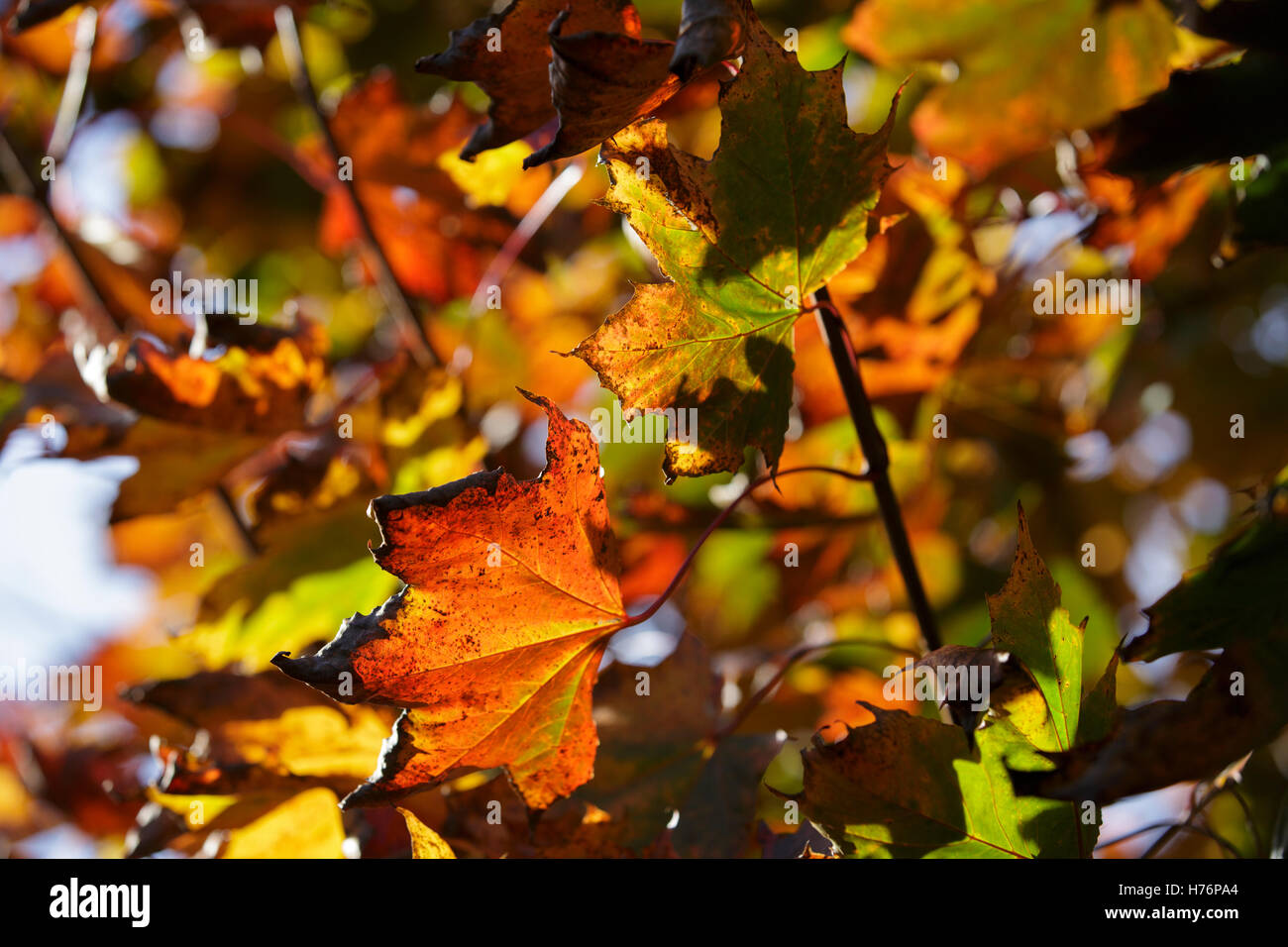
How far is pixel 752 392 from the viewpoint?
0.63 m

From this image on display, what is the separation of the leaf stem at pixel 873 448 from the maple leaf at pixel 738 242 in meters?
0.05

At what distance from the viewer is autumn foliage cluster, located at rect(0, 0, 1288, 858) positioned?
0.59m

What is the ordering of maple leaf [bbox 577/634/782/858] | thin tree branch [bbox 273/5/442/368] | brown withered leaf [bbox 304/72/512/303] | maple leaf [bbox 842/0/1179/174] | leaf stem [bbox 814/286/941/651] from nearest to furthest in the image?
1. leaf stem [bbox 814/286/941/651]
2. maple leaf [bbox 577/634/782/858]
3. maple leaf [bbox 842/0/1179/174]
4. thin tree branch [bbox 273/5/442/368]
5. brown withered leaf [bbox 304/72/512/303]

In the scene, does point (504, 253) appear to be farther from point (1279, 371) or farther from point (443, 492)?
point (1279, 371)

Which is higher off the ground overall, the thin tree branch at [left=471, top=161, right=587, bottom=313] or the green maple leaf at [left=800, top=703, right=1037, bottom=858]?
the thin tree branch at [left=471, top=161, right=587, bottom=313]

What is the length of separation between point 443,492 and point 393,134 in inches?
32.5

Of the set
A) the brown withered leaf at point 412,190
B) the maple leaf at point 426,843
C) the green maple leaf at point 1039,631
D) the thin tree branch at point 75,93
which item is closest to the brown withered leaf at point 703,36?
the green maple leaf at point 1039,631

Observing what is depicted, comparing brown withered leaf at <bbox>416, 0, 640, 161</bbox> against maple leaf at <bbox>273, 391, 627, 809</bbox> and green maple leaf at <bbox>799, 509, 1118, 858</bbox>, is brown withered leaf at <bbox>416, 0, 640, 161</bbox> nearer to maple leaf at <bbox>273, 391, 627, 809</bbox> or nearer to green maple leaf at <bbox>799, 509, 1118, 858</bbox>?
maple leaf at <bbox>273, 391, 627, 809</bbox>

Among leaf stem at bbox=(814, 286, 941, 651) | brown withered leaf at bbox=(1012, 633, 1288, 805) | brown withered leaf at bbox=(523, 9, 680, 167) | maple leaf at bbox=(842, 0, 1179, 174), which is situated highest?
maple leaf at bbox=(842, 0, 1179, 174)

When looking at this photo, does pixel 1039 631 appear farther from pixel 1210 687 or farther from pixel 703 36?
pixel 703 36

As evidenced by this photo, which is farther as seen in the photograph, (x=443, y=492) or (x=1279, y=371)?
(x=1279, y=371)

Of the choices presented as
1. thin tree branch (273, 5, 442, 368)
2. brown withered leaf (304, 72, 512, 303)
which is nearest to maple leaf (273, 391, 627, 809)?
thin tree branch (273, 5, 442, 368)

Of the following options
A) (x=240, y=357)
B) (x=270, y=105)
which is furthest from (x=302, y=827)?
(x=270, y=105)

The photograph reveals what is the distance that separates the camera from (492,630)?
632mm
